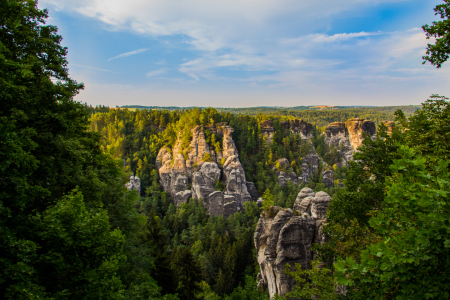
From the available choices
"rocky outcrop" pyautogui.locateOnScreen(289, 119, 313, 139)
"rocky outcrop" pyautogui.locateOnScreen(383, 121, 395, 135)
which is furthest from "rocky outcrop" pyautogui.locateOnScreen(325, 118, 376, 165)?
"rocky outcrop" pyautogui.locateOnScreen(383, 121, 395, 135)

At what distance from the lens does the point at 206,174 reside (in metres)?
53.5

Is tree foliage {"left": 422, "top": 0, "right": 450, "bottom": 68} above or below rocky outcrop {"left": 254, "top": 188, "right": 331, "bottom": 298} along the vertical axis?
above

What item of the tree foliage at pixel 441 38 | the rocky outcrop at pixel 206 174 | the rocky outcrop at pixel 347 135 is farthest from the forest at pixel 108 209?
the rocky outcrop at pixel 347 135

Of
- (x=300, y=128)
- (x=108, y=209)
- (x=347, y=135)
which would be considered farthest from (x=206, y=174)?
(x=347, y=135)

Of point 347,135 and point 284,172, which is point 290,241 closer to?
point 284,172

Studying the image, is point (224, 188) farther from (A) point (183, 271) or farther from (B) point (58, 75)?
(B) point (58, 75)

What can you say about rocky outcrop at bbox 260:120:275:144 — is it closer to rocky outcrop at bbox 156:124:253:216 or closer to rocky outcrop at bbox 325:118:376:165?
rocky outcrop at bbox 156:124:253:216

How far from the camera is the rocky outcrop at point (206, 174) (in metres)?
50.6

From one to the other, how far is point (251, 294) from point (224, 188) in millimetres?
38123

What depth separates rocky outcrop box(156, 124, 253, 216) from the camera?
166ft

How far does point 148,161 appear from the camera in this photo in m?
66.4

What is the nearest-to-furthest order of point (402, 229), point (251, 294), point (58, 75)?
1. point (402, 229)
2. point (58, 75)
3. point (251, 294)

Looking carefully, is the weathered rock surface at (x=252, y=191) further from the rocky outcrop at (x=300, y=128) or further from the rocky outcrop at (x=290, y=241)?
the rocky outcrop at (x=290, y=241)

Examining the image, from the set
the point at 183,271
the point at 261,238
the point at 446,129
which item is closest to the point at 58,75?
the point at 183,271
